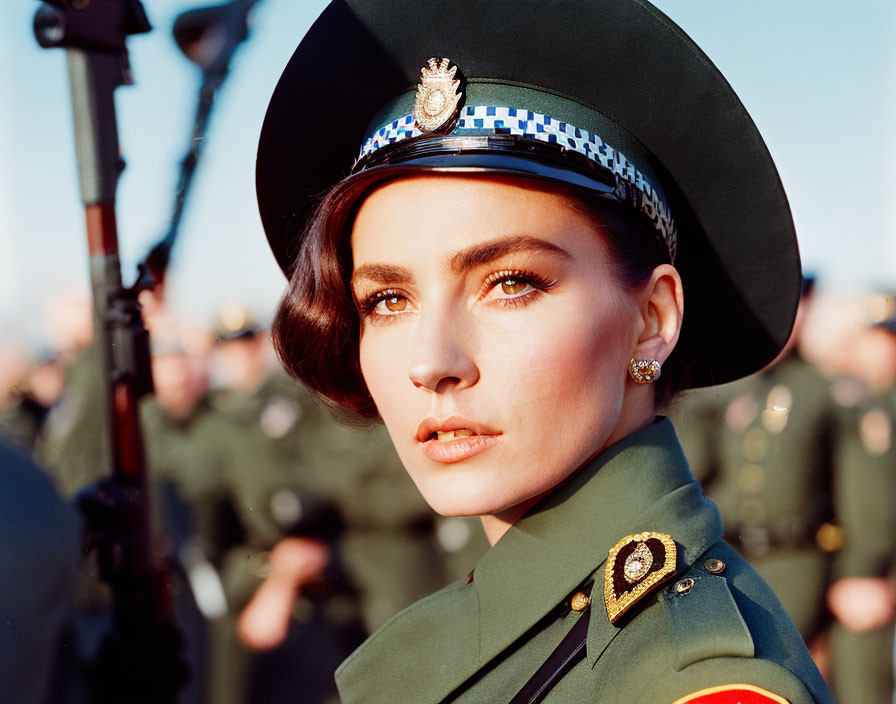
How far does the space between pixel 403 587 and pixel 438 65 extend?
4.89 meters

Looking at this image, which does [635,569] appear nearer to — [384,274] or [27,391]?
[384,274]

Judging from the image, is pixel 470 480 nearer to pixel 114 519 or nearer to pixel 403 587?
pixel 114 519

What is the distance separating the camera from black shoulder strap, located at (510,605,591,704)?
4.87 ft

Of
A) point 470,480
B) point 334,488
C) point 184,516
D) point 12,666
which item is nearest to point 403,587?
point 334,488

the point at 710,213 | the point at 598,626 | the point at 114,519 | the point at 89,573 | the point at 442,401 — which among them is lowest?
the point at 89,573

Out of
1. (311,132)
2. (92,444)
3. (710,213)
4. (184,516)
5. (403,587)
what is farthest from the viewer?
(403,587)

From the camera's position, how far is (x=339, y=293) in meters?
1.86

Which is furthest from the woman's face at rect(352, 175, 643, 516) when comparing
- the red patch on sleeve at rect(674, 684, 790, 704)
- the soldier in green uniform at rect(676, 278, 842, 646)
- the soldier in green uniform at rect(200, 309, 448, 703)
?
the soldier in green uniform at rect(200, 309, 448, 703)

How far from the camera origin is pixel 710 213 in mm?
1891

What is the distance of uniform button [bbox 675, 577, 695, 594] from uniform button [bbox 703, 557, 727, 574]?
5 cm

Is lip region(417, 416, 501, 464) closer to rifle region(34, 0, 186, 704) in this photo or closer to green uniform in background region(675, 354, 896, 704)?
rifle region(34, 0, 186, 704)

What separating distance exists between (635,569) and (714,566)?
0.12 meters

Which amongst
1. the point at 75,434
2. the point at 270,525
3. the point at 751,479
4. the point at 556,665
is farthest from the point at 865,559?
the point at 556,665

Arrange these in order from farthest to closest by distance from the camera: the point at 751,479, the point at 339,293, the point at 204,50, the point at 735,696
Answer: the point at 751,479 → the point at 204,50 → the point at 339,293 → the point at 735,696
